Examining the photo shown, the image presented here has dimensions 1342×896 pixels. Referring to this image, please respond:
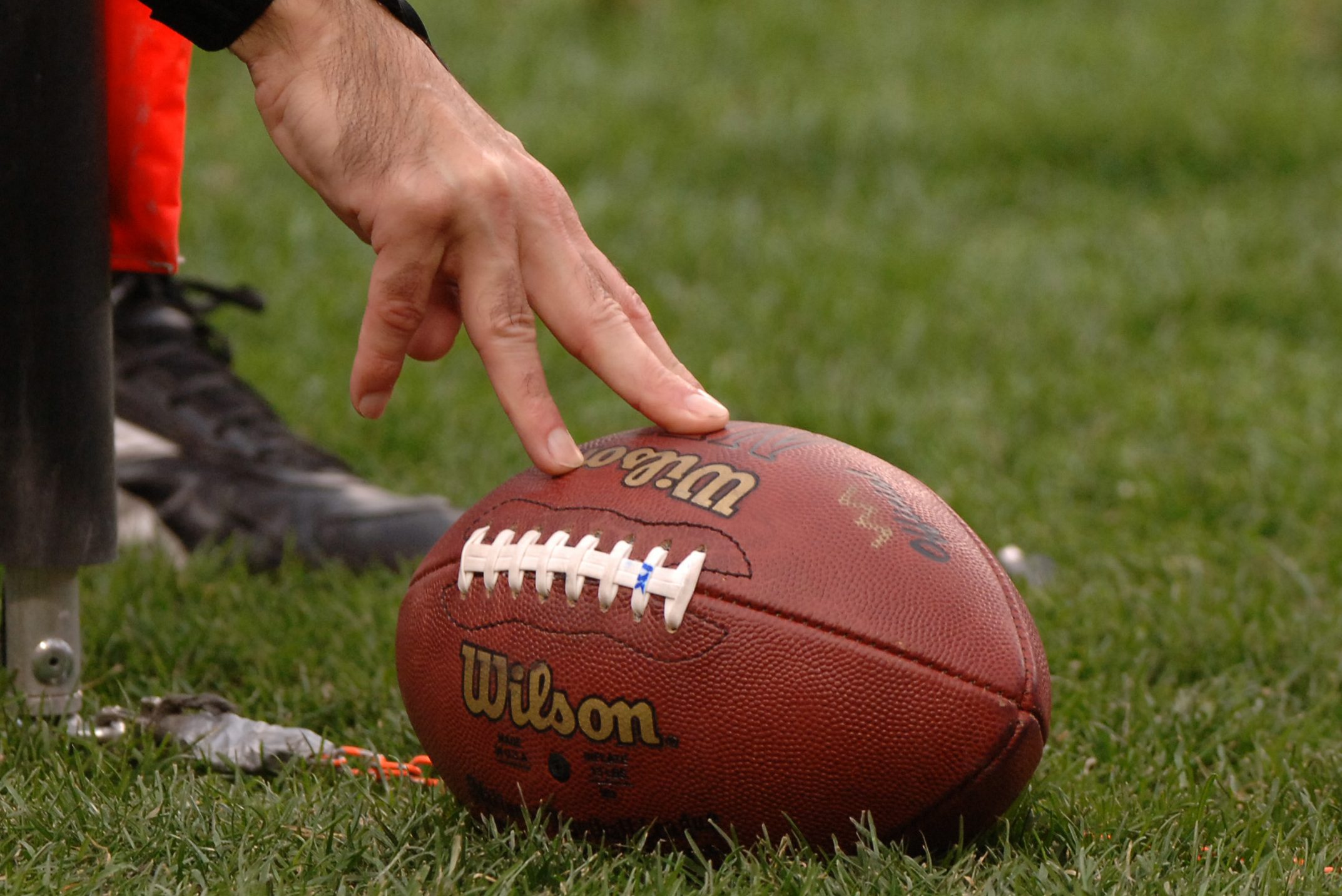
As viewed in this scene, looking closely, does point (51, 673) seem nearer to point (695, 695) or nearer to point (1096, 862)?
point (695, 695)

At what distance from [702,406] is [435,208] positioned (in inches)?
15.3

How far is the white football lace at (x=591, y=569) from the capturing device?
5.52 feet

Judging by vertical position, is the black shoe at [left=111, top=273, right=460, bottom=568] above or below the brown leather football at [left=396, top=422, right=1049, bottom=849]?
below

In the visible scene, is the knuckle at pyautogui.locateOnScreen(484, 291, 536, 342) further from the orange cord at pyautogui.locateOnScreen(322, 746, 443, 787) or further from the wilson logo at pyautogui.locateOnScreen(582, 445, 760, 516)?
the orange cord at pyautogui.locateOnScreen(322, 746, 443, 787)

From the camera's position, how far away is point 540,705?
5.62 ft

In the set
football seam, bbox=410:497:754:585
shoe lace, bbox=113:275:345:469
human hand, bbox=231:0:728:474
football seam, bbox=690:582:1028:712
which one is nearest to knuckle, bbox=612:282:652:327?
human hand, bbox=231:0:728:474

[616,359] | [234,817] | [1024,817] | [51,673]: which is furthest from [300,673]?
[1024,817]

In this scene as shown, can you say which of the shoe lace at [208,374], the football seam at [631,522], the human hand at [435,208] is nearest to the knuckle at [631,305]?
the human hand at [435,208]

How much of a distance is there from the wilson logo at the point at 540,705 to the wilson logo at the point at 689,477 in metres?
0.24

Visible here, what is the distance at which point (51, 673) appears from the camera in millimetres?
2086

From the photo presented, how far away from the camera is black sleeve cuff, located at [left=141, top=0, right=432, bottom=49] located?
1.70 meters

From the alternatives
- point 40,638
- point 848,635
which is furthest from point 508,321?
point 40,638

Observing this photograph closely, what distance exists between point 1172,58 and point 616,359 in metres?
6.09

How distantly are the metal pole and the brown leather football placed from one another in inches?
22.3
